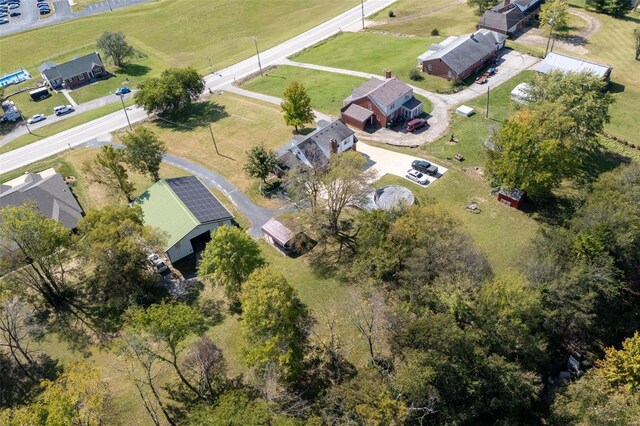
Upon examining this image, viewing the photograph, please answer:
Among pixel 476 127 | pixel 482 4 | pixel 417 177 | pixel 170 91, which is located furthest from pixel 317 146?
pixel 482 4

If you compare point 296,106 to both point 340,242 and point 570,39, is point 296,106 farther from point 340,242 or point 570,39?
point 570,39

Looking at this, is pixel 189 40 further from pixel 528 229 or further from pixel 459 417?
pixel 459 417

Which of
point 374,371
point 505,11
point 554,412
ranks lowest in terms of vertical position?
point 554,412

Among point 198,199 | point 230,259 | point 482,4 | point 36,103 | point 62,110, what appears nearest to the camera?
point 230,259

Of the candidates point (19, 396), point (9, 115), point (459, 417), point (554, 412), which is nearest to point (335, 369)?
point (459, 417)

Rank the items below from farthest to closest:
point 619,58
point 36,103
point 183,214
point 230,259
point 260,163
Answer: point 36,103 < point 619,58 < point 260,163 < point 183,214 < point 230,259

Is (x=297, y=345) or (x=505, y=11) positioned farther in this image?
(x=505, y=11)

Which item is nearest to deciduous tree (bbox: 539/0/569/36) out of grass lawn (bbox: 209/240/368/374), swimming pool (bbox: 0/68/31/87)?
grass lawn (bbox: 209/240/368/374)

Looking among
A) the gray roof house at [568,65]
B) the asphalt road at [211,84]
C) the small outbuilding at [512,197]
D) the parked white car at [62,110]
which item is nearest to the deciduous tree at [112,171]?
the asphalt road at [211,84]
